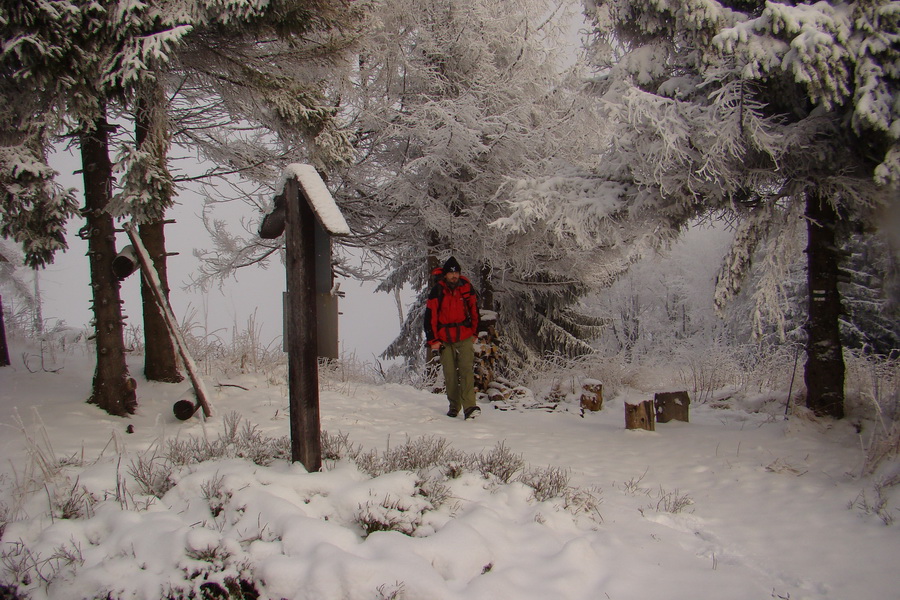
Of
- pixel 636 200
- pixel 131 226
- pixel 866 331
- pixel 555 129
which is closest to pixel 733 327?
pixel 866 331

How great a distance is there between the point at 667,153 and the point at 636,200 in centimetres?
84

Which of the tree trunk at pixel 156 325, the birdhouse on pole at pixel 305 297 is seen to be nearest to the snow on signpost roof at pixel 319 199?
the birdhouse on pole at pixel 305 297

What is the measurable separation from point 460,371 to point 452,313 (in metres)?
0.81

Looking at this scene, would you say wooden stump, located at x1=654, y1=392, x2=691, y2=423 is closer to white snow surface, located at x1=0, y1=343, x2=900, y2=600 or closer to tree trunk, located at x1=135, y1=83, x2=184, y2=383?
white snow surface, located at x1=0, y1=343, x2=900, y2=600

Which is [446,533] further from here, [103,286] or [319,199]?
[103,286]

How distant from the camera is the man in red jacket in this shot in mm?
6945

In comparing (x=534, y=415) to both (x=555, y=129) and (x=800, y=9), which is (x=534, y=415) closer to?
(x=555, y=129)

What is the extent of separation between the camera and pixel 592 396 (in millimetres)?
7809

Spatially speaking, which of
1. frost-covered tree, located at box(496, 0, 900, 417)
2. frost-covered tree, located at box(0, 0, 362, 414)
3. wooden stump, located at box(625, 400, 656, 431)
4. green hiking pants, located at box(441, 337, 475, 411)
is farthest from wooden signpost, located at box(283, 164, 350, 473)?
wooden stump, located at box(625, 400, 656, 431)

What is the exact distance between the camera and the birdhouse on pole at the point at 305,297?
11.5ft

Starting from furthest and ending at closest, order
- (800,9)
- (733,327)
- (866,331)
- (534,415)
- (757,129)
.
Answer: (733,327), (866,331), (534,415), (757,129), (800,9)

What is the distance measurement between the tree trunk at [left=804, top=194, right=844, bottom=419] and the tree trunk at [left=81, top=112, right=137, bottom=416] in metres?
7.14

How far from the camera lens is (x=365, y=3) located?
6.13m

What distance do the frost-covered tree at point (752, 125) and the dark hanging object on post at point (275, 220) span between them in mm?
2602
